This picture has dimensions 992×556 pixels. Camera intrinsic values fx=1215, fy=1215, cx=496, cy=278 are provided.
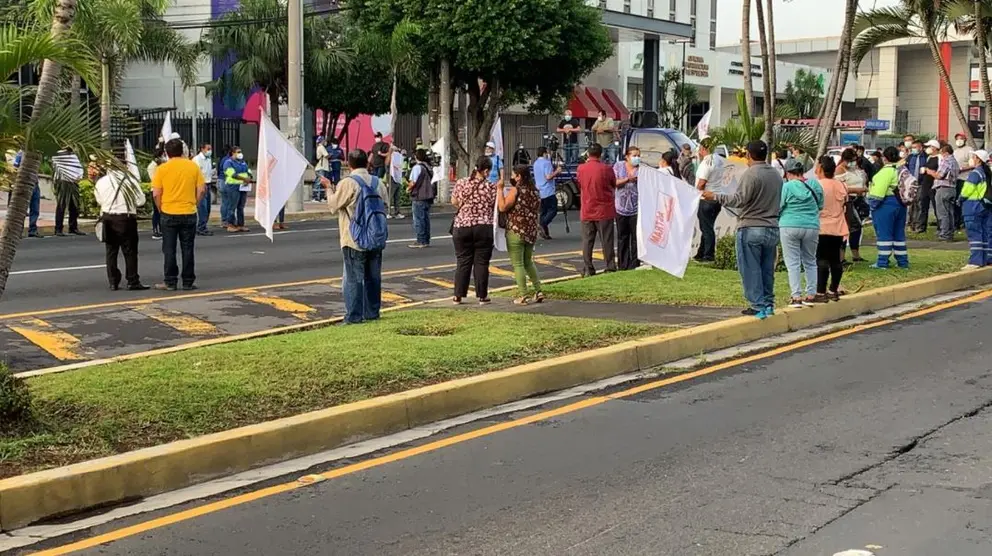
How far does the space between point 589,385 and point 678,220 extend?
464cm

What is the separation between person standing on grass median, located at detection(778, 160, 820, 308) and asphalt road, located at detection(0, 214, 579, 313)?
654 centimetres

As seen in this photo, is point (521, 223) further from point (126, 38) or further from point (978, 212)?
point (126, 38)

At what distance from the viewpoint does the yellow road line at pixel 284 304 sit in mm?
13328

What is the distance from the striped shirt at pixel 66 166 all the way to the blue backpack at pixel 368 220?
4.14m

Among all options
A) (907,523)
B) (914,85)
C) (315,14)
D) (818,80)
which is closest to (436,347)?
(907,523)

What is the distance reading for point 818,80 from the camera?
65.6 metres

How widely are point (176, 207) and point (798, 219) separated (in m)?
7.47

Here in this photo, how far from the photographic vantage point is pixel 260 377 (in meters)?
8.70

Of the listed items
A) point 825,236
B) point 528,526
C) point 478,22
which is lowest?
point 528,526

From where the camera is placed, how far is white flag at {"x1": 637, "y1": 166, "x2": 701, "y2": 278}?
45.3ft

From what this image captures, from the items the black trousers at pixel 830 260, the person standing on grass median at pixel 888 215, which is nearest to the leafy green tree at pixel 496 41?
the person standing on grass median at pixel 888 215

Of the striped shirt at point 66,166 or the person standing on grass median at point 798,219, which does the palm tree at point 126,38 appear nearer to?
the person standing on grass median at point 798,219

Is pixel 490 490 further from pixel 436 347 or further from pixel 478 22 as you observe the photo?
pixel 478 22

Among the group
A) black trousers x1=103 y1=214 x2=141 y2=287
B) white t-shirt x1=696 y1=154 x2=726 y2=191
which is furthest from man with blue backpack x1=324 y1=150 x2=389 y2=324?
white t-shirt x1=696 y1=154 x2=726 y2=191
